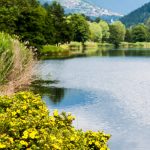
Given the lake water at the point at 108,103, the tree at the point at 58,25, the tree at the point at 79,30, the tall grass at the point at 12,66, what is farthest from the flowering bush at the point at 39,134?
the tree at the point at 79,30

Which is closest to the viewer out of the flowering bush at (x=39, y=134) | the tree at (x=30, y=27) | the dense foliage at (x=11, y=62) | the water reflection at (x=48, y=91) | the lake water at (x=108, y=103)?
the flowering bush at (x=39, y=134)

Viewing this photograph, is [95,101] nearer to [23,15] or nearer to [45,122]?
[45,122]

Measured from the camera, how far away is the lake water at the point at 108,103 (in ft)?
73.2

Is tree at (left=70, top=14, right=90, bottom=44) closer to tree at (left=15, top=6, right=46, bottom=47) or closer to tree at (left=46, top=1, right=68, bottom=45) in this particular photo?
tree at (left=46, top=1, right=68, bottom=45)

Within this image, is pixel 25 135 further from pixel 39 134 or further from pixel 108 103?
pixel 108 103

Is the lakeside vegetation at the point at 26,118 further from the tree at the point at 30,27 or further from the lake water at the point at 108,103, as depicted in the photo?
the tree at the point at 30,27

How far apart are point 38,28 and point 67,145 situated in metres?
78.0

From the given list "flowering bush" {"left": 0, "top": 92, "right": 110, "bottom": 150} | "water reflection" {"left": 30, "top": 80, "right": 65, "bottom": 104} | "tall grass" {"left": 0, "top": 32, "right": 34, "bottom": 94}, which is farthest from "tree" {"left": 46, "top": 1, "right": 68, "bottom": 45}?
"flowering bush" {"left": 0, "top": 92, "right": 110, "bottom": 150}

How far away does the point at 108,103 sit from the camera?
32.0m

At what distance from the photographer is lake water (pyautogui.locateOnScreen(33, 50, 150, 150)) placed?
22312mm

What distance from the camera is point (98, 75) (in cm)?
5409

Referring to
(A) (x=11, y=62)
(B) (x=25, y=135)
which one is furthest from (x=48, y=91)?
(B) (x=25, y=135)

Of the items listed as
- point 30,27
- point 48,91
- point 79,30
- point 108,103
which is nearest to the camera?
point 108,103

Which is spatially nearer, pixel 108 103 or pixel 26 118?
pixel 26 118
